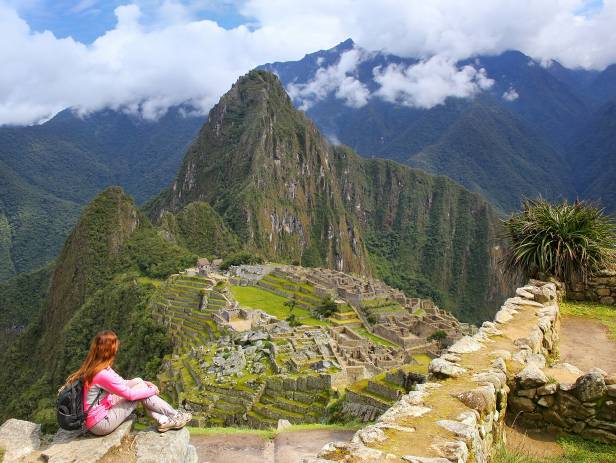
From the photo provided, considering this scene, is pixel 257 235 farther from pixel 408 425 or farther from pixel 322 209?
pixel 408 425

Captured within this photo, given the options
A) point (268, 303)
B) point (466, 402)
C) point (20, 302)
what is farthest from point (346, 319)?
point (20, 302)

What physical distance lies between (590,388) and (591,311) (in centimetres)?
625

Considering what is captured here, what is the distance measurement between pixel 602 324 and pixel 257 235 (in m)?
134

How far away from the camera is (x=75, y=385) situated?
6180 mm

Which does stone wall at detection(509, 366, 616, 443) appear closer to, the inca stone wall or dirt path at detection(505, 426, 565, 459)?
the inca stone wall

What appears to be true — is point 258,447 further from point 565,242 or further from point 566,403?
point 565,242

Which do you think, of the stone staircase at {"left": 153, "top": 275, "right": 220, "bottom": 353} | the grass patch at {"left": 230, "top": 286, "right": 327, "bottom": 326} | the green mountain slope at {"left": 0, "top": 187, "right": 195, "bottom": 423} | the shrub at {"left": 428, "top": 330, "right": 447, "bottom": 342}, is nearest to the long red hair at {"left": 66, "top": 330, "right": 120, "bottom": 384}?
the stone staircase at {"left": 153, "top": 275, "right": 220, "bottom": 353}

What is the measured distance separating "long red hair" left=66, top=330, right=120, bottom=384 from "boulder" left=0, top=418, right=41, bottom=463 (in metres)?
0.73

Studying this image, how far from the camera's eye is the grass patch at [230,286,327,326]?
5156cm

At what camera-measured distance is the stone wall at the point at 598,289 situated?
12484 mm

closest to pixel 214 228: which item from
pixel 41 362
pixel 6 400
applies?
pixel 41 362

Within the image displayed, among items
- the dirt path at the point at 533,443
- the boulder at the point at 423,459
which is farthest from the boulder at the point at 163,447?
the dirt path at the point at 533,443

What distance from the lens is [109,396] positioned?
6266 millimetres

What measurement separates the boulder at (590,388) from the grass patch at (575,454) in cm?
55
